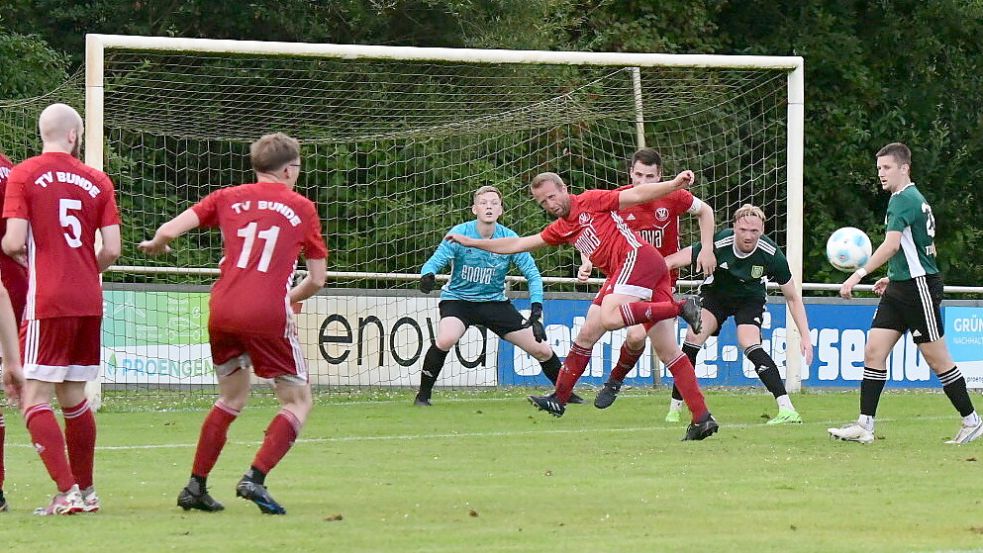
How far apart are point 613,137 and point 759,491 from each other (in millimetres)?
12905

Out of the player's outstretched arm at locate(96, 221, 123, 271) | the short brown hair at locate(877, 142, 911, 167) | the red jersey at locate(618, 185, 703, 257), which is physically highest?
the short brown hair at locate(877, 142, 911, 167)

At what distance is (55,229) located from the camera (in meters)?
7.34

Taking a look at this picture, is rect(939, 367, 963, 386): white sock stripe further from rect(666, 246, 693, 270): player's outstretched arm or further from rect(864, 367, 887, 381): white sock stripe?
rect(666, 246, 693, 270): player's outstretched arm

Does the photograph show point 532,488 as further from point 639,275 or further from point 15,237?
point 15,237

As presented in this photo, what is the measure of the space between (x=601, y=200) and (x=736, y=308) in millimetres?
2812

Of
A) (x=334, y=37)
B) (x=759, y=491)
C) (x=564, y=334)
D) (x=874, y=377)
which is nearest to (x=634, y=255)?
(x=874, y=377)

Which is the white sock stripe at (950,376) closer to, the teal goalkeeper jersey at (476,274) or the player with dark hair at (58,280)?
the teal goalkeeper jersey at (476,274)

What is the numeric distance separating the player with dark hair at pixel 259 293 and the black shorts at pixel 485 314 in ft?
25.1

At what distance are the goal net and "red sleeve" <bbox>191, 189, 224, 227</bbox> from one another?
27.6 feet

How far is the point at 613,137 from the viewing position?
20.9 meters

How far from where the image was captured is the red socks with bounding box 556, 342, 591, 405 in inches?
454

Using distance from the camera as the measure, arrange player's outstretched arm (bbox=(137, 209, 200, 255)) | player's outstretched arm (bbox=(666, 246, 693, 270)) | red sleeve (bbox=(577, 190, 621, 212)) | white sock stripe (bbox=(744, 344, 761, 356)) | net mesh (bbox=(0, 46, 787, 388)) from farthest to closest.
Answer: net mesh (bbox=(0, 46, 787, 388)), white sock stripe (bbox=(744, 344, 761, 356)), player's outstretched arm (bbox=(666, 246, 693, 270)), red sleeve (bbox=(577, 190, 621, 212)), player's outstretched arm (bbox=(137, 209, 200, 255))

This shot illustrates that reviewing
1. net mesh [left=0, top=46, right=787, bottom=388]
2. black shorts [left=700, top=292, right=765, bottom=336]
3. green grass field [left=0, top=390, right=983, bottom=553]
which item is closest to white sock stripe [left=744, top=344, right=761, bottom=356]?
black shorts [left=700, top=292, right=765, bottom=336]

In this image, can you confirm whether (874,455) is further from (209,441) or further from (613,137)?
(613,137)
